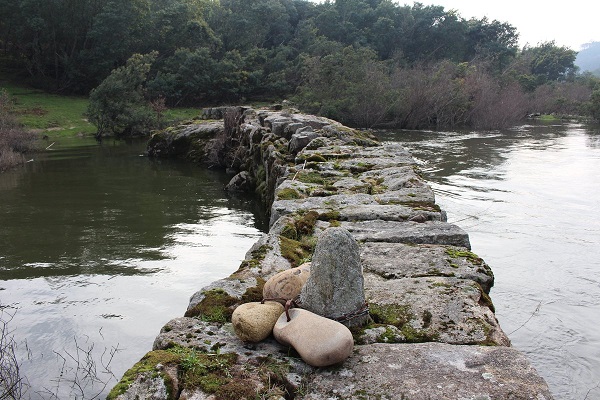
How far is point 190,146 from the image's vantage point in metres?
22.2

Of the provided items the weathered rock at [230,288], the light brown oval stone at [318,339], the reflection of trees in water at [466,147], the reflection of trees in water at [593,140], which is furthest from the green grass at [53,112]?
the light brown oval stone at [318,339]

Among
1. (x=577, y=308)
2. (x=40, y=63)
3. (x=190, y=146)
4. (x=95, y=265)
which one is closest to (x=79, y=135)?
(x=190, y=146)

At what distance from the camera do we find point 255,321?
3.20 m

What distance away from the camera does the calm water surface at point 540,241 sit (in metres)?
5.39

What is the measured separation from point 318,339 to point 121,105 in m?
30.0

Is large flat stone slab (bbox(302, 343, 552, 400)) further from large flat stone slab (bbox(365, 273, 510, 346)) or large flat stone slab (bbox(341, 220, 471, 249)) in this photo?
large flat stone slab (bbox(341, 220, 471, 249))

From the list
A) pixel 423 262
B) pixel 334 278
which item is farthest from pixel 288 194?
pixel 334 278

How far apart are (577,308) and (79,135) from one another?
31.6 meters

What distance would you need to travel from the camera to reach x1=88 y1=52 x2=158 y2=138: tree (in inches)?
1180

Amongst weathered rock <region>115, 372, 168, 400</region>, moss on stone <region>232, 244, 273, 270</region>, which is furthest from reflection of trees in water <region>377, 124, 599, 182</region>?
weathered rock <region>115, 372, 168, 400</region>

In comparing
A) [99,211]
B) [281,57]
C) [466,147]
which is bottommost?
[99,211]

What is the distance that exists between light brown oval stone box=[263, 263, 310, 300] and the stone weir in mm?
313

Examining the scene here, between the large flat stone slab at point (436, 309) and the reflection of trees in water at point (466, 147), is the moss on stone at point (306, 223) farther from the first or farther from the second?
the reflection of trees in water at point (466, 147)

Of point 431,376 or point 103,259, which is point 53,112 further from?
point 431,376
